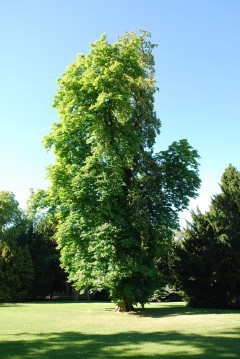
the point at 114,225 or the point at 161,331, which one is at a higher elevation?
the point at 114,225

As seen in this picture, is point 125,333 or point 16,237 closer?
point 125,333

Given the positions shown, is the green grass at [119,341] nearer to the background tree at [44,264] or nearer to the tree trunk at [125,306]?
the tree trunk at [125,306]

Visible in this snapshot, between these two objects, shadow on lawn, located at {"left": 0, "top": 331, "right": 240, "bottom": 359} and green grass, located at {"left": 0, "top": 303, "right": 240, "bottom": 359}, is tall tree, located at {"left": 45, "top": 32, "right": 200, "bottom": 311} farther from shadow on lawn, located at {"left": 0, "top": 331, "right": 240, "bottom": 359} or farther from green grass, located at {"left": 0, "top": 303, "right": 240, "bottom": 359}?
shadow on lawn, located at {"left": 0, "top": 331, "right": 240, "bottom": 359}

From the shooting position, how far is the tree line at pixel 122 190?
982 inches

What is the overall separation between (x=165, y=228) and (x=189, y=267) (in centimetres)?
516

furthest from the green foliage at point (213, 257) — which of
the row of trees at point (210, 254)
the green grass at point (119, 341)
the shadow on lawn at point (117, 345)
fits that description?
the shadow on lawn at point (117, 345)

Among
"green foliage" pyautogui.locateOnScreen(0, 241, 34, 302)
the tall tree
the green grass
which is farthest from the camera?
"green foliage" pyautogui.locateOnScreen(0, 241, 34, 302)

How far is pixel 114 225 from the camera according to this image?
24.8 m

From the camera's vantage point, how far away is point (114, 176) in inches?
982

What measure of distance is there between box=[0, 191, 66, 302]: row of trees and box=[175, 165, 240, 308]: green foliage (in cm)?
1696

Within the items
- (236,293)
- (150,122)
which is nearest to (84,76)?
(150,122)

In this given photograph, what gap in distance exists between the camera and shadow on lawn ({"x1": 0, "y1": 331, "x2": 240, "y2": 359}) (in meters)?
10.6

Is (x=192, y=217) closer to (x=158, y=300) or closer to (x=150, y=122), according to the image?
(x=150, y=122)

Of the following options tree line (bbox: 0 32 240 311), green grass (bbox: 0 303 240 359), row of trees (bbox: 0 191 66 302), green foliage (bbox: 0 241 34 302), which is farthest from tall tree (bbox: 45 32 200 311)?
green foliage (bbox: 0 241 34 302)
